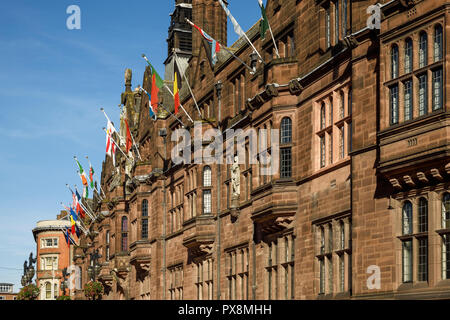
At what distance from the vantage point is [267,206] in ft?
104

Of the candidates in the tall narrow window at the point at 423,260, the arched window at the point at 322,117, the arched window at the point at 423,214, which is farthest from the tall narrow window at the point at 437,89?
the arched window at the point at 322,117

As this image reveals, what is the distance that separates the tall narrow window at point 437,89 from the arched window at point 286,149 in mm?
10048

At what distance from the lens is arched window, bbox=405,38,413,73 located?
76.0 feet

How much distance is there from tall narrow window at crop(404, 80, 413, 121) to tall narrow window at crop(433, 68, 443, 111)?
1.00m

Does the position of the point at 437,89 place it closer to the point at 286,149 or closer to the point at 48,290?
the point at 286,149

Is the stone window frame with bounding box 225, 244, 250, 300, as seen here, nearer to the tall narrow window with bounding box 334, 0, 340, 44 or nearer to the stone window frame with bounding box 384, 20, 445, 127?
the tall narrow window with bounding box 334, 0, 340, 44

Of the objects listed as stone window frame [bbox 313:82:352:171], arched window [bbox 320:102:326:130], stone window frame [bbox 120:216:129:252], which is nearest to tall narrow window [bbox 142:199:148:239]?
stone window frame [bbox 120:216:129:252]

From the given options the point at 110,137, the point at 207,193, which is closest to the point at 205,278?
the point at 207,193

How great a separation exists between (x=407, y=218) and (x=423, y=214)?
74cm

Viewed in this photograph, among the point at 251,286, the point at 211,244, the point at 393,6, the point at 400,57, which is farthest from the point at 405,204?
the point at 211,244

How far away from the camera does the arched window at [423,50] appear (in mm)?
22562
